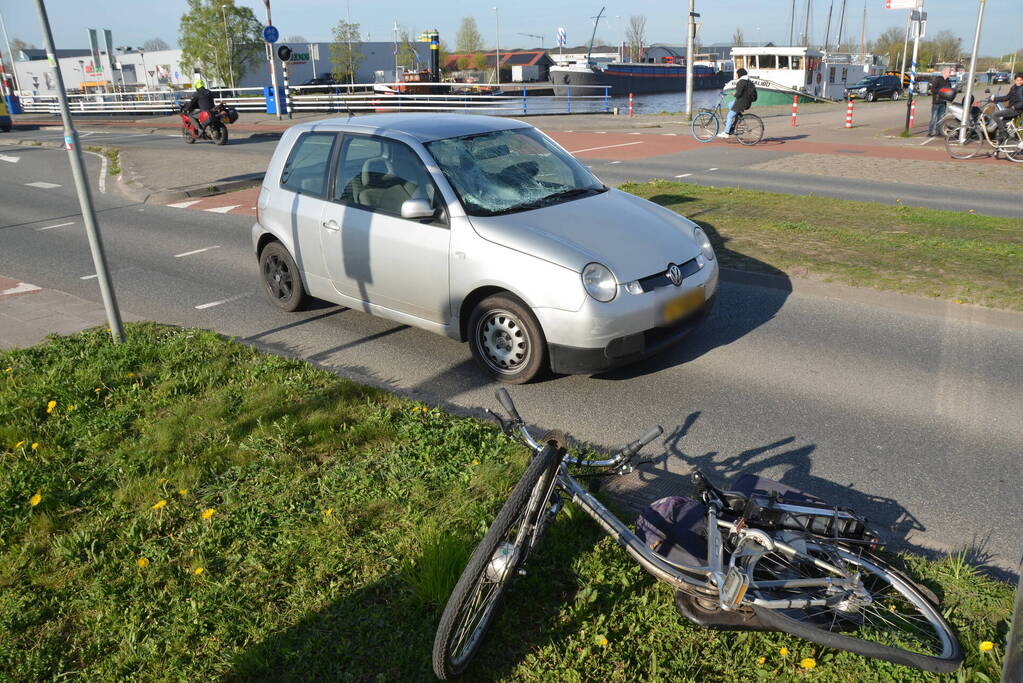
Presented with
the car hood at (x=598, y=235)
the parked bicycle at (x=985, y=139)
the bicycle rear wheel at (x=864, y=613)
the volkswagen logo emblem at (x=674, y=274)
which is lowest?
the parked bicycle at (x=985, y=139)

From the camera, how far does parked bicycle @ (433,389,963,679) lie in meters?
2.62

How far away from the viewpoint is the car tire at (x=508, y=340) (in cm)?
519

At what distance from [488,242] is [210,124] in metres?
22.4

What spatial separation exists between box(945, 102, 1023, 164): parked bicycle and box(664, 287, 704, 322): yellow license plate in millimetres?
15320

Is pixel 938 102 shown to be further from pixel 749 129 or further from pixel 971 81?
pixel 749 129

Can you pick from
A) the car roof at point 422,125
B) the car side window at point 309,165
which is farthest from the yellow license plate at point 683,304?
the car side window at point 309,165

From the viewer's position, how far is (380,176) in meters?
5.93

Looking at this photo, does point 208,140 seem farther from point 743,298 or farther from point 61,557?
point 61,557

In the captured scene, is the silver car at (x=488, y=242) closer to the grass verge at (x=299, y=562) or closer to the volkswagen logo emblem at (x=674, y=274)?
the volkswagen logo emblem at (x=674, y=274)

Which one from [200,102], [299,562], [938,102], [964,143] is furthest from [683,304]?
[200,102]

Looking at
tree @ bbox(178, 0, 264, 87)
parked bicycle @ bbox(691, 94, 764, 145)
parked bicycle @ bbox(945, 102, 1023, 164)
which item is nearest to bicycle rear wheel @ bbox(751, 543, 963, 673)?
parked bicycle @ bbox(945, 102, 1023, 164)

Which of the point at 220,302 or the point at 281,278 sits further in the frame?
the point at 220,302

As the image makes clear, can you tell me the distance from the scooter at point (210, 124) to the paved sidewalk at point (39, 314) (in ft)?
57.4

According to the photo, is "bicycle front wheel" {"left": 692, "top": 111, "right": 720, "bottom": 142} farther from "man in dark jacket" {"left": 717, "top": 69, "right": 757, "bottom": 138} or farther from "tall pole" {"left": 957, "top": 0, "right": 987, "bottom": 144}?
"tall pole" {"left": 957, "top": 0, "right": 987, "bottom": 144}
